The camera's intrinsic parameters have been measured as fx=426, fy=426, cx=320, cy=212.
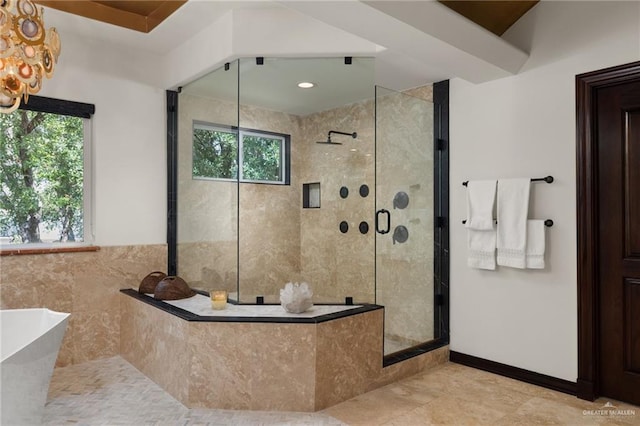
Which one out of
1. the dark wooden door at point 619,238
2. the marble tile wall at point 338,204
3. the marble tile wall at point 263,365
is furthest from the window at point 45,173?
the dark wooden door at point 619,238

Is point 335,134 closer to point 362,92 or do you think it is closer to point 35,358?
point 362,92

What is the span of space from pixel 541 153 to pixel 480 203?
1.70 feet

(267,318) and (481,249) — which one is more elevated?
(481,249)

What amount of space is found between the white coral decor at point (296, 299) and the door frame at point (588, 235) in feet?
5.68

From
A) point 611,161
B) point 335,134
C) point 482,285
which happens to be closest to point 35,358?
point 335,134

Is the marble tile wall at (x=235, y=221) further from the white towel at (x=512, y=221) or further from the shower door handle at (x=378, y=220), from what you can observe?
the white towel at (x=512, y=221)

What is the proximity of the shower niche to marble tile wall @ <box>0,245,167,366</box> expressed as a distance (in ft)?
1.76

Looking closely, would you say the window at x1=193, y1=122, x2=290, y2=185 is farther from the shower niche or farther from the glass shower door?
the glass shower door

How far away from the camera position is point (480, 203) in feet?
10.2

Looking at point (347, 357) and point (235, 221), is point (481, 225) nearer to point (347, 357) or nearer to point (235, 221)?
point (347, 357)

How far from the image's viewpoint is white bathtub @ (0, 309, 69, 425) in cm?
193

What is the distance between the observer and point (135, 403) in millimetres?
2639

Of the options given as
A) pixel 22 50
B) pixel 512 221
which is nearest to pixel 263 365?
pixel 512 221

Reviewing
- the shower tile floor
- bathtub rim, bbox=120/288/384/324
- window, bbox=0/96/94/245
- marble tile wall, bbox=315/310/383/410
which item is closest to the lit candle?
bathtub rim, bbox=120/288/384/324
